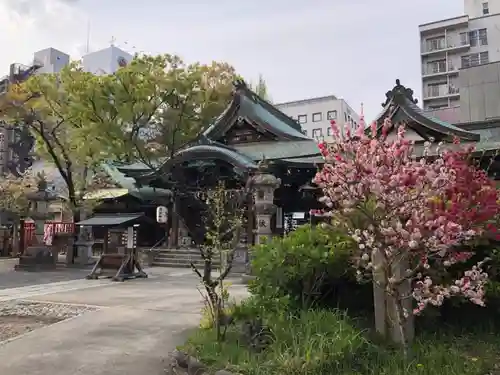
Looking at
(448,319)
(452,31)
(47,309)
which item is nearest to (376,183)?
(448,319)

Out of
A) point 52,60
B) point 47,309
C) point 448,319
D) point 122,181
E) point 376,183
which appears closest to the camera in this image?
point 376,183

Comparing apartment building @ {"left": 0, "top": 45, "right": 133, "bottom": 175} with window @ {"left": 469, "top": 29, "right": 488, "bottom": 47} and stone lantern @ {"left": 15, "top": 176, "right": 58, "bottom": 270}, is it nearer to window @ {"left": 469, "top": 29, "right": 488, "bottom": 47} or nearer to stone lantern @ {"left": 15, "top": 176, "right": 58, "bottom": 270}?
stone lantern @ {"left": 15, "top": 176, "right": 58, "bottom": 270}

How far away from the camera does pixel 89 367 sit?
5.80m

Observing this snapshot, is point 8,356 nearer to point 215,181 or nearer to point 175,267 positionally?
point 175,267

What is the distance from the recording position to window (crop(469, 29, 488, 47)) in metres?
53.6

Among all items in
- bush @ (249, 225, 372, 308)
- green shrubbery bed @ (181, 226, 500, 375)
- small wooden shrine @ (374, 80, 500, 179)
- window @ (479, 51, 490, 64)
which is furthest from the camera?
window @ (479, 51, 490, 64)

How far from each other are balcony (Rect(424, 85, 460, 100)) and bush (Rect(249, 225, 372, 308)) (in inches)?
2092

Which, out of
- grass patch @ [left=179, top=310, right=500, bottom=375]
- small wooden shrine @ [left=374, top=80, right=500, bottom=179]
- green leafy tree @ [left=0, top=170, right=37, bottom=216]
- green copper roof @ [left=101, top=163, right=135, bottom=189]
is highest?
small wooden shrine @ [left=374, top=80, right=500, bottom=179]

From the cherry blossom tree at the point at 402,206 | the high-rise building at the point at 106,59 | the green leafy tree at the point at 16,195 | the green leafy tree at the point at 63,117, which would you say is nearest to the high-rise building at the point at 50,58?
the high-rise building at the point at 106,59

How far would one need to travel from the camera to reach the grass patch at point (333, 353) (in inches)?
197

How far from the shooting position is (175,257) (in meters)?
22.3

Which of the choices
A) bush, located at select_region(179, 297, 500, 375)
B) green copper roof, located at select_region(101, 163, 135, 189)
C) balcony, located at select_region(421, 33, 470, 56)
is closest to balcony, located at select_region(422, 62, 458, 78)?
balcony, located at select_region(421, 33, 470, 56)

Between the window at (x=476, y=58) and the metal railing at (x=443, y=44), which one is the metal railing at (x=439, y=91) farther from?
the metal railing at (x=443, y=44)

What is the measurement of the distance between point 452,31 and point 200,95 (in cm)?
4196
